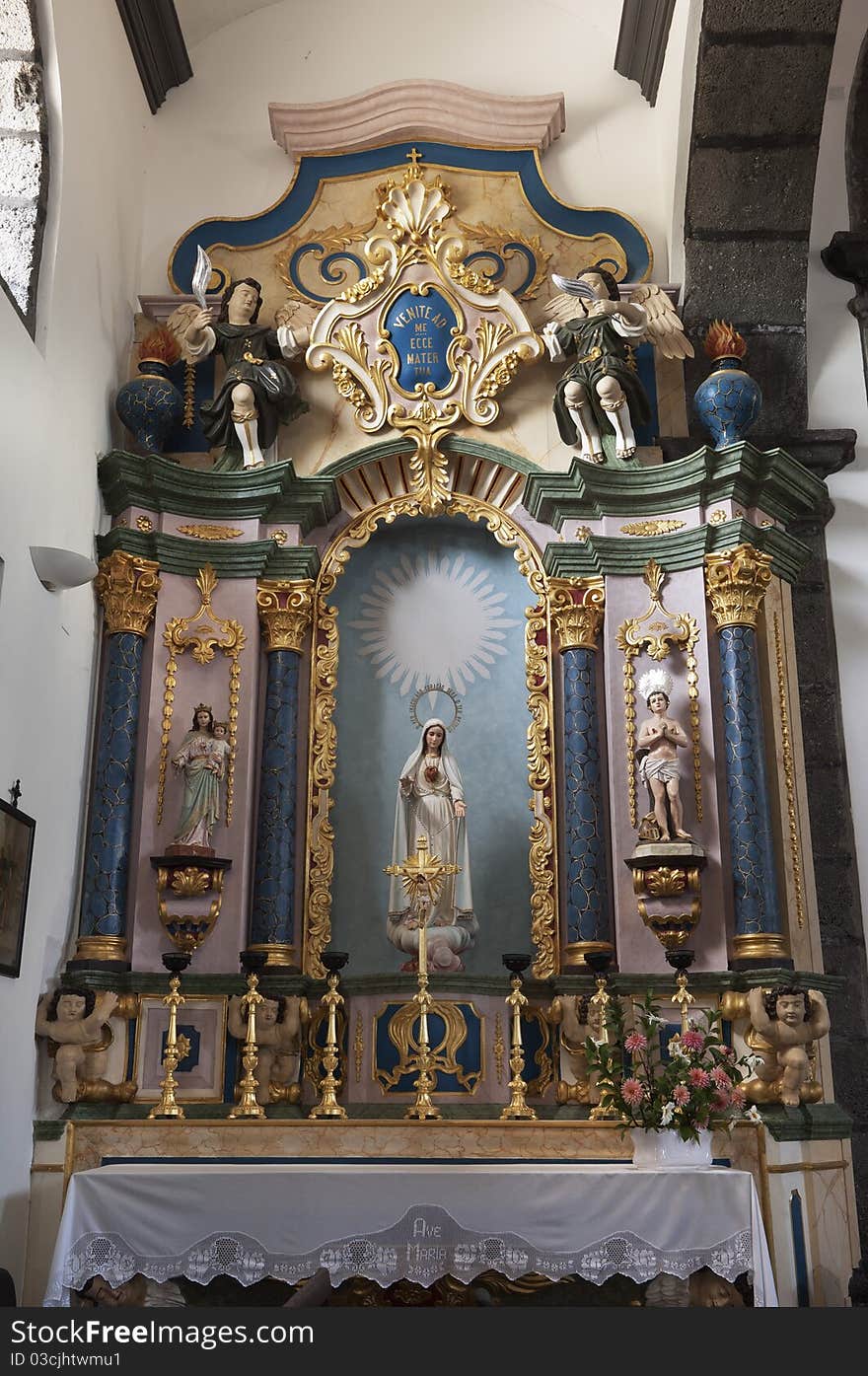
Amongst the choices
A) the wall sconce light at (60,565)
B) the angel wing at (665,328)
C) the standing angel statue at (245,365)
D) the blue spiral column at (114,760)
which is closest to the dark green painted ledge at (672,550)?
the angel wing at (665,328)

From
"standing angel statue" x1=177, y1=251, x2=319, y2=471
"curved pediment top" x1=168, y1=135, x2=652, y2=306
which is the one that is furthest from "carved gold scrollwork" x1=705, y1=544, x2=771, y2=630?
"standing angel statue" x1=177, y1=251, x2=319, y2=471

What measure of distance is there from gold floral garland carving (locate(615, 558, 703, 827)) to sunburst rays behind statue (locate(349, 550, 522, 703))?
3.03 ft

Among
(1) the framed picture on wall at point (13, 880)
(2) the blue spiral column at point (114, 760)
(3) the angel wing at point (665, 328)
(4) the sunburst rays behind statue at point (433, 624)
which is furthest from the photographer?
(4) the sunburst rays behind statue at point (433, 624)

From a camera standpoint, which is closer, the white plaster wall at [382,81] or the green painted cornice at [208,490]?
the green painted cornice at [208,490]

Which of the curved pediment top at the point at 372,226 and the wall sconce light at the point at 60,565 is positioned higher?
the curved pediment top at the point at 372,226

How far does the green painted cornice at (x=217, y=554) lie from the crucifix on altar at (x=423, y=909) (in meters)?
1.68

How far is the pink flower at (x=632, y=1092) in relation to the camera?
17.8 feet

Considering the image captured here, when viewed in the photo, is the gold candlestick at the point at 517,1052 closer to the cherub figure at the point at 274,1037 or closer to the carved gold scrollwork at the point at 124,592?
the cherub figure at the point at 274,1037

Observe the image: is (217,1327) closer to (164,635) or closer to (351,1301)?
(351,1301)

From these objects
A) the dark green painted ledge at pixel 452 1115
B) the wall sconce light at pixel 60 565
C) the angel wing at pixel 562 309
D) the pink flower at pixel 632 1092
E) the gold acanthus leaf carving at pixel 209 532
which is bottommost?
the dark green painted ledge at pixel 452 1115

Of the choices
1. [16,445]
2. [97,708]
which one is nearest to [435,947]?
[97,708]

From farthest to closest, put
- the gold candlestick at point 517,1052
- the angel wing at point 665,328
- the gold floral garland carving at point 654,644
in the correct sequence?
1. the angel wing at point 665,328
2. the gold floral garland carving at point 654,644
3. the gold candlestick at point 517,1052

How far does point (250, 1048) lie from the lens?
6359 mm

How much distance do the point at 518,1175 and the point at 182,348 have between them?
497 cm
